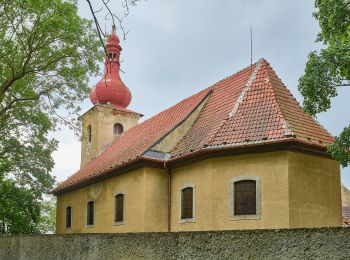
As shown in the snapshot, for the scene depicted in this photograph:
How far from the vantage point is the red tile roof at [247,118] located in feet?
48.0

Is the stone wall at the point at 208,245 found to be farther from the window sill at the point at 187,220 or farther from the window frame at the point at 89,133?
the window frame at the point at 89,133

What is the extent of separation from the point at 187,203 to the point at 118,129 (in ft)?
49.3

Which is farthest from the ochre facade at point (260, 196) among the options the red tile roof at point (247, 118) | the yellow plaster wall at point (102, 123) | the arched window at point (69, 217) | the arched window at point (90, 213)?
the yellow plaster wall at point (102, 123)

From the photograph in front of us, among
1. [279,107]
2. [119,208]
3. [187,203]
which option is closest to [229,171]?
[187,203]

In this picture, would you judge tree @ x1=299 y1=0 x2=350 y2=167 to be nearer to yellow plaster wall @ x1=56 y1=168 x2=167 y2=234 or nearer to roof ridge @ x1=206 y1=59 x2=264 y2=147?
roof ridge @ x1=206 y1=59 x2=264 y2=147

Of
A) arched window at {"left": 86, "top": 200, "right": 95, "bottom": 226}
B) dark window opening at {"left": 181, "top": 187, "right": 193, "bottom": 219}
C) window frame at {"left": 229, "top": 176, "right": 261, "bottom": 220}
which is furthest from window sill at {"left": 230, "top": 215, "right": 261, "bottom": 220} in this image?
arched window at {"left": 86, "top": 200, "right": 95, "bottom": 226}

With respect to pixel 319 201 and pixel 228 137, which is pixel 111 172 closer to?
pixel 228 137

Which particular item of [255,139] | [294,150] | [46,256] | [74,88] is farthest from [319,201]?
[74,88]

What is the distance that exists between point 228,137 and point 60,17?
7119 mm

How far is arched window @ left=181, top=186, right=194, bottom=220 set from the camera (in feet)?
52.0

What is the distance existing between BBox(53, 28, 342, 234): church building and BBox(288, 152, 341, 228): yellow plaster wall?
0.03m

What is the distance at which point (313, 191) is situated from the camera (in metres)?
14.3

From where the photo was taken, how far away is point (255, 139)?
14297 mm

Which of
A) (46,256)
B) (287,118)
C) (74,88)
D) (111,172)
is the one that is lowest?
(46,256)
